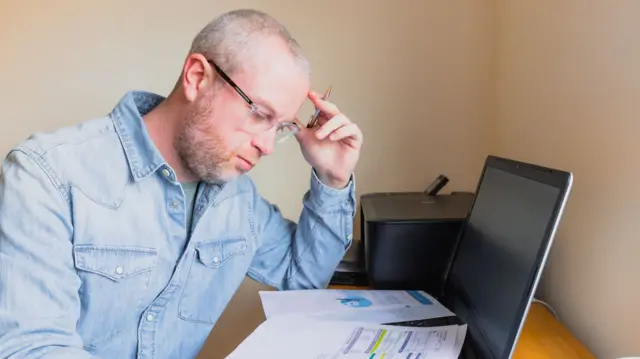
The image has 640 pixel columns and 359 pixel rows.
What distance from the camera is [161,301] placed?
111 centimetres

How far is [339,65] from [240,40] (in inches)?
24.6

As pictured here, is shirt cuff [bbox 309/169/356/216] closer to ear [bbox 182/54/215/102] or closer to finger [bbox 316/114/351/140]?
finger [bbox 316/114/351/140]

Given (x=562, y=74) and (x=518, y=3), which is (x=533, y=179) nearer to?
(x=562, y=74)

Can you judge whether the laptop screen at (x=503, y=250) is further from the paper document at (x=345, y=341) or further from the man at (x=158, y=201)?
the man at (x=158, y=201)

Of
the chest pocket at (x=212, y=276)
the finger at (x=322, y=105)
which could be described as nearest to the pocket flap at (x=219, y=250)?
the chest pocket at (x=212, y=276)

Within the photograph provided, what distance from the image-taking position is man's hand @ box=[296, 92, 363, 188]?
4.01ft

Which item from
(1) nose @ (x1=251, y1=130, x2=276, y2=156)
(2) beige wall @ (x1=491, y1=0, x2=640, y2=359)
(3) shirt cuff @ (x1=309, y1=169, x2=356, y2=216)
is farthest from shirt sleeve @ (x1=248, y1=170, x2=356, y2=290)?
(2) beige wall @ (x1=491, y1=0, x2=640, y2=359)

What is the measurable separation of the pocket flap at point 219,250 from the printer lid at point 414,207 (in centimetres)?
31

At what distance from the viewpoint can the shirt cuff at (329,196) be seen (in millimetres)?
1273

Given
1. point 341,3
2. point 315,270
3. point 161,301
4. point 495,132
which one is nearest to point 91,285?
point 161,301

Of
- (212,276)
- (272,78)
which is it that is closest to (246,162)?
(272,78)

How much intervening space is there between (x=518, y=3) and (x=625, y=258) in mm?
743

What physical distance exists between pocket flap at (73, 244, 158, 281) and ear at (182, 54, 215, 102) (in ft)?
1.02

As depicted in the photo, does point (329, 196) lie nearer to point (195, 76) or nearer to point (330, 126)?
point (330, 126)
